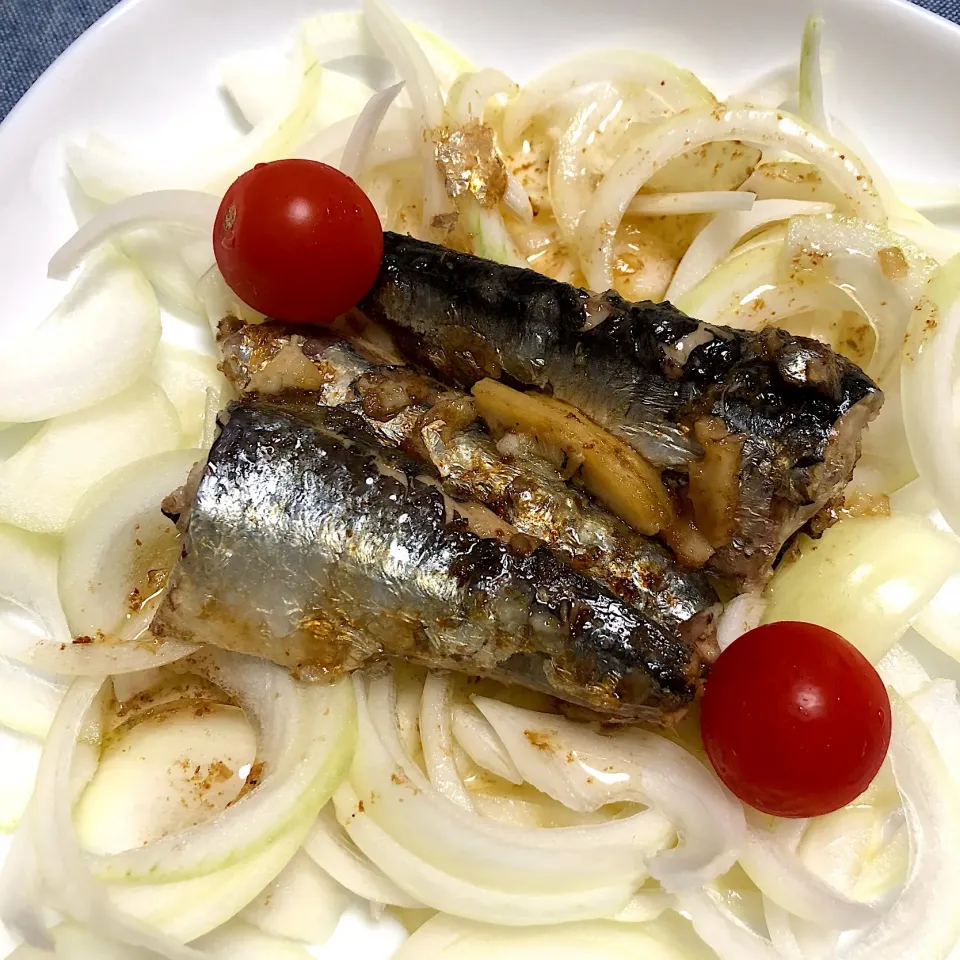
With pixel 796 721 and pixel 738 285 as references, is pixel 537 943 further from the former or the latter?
pixel 738 285

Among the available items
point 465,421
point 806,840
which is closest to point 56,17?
point 465,421

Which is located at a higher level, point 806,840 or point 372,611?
point 372,611

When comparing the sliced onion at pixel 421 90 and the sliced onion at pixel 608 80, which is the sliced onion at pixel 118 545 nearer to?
the sliced onion at pixel 421 90

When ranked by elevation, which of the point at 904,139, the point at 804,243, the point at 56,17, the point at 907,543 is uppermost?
the point at 56,17

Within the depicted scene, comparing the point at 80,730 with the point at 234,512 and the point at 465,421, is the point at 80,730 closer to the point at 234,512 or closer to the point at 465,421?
the point at 234,512

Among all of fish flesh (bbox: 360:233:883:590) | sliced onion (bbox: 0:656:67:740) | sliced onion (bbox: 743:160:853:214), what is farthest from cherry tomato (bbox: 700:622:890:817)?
sliced onion (bbox: 0:656:67:740)

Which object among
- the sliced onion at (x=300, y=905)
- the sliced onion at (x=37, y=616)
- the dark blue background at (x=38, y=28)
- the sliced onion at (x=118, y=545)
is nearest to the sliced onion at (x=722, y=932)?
the sliced onion at (x=300, y=905)
